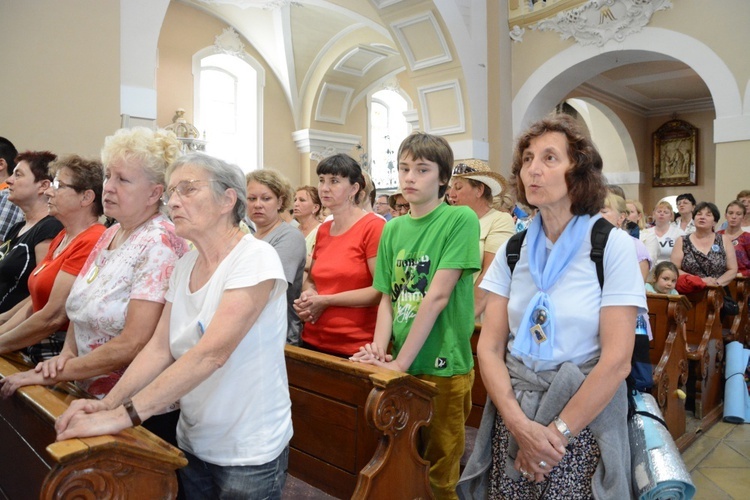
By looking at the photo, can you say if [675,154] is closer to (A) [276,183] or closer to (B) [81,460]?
(A) [276,183]

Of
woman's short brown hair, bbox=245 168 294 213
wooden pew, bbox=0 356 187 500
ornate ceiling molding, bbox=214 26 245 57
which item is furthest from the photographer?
ornate ceiling molding, bbox=214 26 245 57

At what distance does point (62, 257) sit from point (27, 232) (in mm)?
766

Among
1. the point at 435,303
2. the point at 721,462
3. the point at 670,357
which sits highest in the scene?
the point at 435,303

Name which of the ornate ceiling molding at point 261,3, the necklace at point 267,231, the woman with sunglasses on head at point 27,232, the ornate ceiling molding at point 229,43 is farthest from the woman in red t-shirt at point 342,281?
the ornate ceiling molding at point 229,43

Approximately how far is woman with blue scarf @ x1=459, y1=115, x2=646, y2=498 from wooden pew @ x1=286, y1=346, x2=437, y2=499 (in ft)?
0.96

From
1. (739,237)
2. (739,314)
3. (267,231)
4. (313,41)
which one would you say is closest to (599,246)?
(267,231)

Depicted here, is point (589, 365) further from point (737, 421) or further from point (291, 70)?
point (291, 70)

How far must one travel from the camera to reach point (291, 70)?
11352 millimetres

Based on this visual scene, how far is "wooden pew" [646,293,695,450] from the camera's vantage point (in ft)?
11.0

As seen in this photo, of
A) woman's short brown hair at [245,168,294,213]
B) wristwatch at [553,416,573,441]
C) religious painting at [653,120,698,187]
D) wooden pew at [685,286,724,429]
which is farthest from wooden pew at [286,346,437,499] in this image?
religious painting at [653,120,698,187]

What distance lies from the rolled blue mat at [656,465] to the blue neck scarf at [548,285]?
Result: 37 centimetres

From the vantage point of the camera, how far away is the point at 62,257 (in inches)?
86.9

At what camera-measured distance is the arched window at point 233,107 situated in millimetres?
11133

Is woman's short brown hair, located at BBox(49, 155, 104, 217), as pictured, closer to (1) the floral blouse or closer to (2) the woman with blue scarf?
(1) the floral blouse
